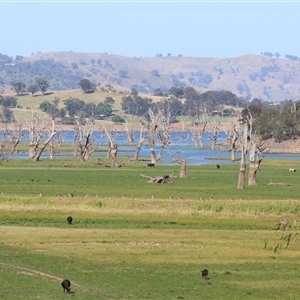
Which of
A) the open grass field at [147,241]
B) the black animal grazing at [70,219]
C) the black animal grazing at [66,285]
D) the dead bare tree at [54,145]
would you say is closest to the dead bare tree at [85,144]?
the dead bare tree at [54,145]

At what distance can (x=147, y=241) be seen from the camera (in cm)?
3822

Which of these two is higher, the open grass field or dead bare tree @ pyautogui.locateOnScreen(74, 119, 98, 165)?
the open grass field

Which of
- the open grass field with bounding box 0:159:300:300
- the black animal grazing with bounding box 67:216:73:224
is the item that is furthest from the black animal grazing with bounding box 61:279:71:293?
the black animal grazing with bounding box 67:216:73:224

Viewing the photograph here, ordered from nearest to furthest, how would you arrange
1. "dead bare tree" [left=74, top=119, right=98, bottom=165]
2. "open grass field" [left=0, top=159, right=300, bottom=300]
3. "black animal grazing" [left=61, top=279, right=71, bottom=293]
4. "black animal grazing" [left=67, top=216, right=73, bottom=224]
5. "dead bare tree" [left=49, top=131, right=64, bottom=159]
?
"black animal grazing" [left=61, top=279, right=71, bottom=293], "open grass field" [left=0, top=159, right=300, bottom=300], "black animal grazing" [left=67, top=216, right=73, bottom=224], "dead bare tree" [left=74, top=119, right=98, bottom=165], "dead bare tree" [left=49, top=131, right=64, bottom=159]

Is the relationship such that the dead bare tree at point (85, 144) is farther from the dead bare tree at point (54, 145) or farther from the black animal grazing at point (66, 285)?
the black animal grazing at point (66, 285)

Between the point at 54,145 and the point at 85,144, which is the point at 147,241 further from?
the point at 54,145

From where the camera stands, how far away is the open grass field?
28281 mm

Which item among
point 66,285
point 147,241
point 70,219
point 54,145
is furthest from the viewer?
point 54,145

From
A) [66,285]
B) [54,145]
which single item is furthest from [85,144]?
[66,285]

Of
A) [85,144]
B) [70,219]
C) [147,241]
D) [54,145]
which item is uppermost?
[147,241]

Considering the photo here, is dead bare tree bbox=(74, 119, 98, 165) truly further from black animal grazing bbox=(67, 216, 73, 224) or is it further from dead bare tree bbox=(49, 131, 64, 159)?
black animal grazing bbox=(67, 216, 73, 224)

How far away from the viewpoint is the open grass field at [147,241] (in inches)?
1113

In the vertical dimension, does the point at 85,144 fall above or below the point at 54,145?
above

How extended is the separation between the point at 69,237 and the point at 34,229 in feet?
11.6
